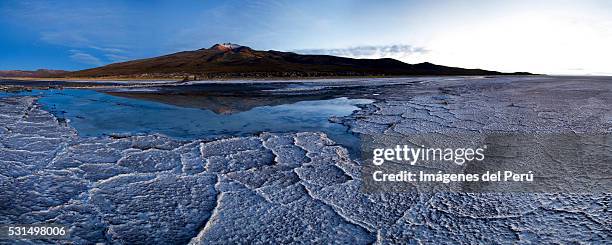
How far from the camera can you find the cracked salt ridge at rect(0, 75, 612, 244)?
79.1 inches

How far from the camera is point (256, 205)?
7.98 feet

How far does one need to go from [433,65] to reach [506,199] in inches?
2770

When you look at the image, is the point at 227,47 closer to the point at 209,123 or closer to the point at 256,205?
the point at 209,123

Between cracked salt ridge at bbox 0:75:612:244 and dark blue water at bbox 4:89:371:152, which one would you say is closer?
cracked salt ridge at bbox 0:75:612:244

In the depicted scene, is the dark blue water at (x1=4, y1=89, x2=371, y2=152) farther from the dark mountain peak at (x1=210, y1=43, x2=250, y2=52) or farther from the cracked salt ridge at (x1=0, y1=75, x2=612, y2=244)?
the dark mountain peak at (x1=210, y1=43, x2=250, y2=52)

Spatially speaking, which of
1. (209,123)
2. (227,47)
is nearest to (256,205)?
(209,123)

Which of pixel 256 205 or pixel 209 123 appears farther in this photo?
pixel 209 123

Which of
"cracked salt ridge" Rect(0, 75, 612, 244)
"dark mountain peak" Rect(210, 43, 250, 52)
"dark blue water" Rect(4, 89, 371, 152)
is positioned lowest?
"cracked salt ridge" Rect(0, 75, 612, 244)

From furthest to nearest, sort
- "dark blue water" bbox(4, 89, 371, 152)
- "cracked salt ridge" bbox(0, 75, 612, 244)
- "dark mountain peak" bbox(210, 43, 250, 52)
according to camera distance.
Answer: "dark mountain peak" bbox(210, 43, 250, 52), "dark blue water" bbox(4, 89, 371, 152), "cracked salt ridge" bbox(0, 75, 612, 244)

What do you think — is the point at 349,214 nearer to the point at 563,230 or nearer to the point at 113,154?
the point at 563,230

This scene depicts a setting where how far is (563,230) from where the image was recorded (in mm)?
1981

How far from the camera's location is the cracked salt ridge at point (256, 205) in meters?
2.01

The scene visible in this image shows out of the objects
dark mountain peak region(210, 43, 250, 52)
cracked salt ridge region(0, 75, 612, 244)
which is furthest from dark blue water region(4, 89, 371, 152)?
dark mountain peak region(210, 43, 250, 52)

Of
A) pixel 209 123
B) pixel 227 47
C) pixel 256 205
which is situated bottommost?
pixel 256 205
